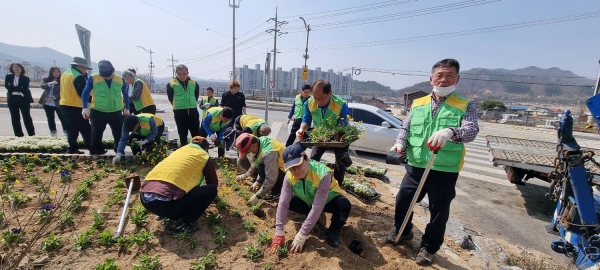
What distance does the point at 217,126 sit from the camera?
5.29 m

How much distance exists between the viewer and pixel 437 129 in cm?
246

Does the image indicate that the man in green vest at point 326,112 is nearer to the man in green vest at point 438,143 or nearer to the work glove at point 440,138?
the man in green vest at point 438,143

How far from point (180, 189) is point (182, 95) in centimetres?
310

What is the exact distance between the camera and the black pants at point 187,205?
2760 millimetres

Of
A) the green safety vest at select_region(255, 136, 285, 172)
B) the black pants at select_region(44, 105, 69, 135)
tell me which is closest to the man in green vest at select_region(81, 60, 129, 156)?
the black pants at select_region(44, 105, 69, 135)

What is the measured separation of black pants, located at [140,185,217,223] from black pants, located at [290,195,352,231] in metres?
0.89

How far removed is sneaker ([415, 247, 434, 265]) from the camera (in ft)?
8.57

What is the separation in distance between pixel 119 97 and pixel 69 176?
153cm

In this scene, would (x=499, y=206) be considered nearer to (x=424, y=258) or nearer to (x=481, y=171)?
(x=481, y=171)

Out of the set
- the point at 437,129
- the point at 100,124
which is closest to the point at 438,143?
the point at 437,129

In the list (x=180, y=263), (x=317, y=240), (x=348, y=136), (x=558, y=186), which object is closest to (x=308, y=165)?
(x=317, y=240)

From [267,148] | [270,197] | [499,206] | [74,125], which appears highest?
[267,148]

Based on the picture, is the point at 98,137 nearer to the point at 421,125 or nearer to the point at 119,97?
the point at 119,97

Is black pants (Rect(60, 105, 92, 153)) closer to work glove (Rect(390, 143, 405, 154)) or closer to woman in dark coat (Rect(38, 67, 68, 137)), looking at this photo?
woman in dark coat (Rect(38, 67, 68, 137))
